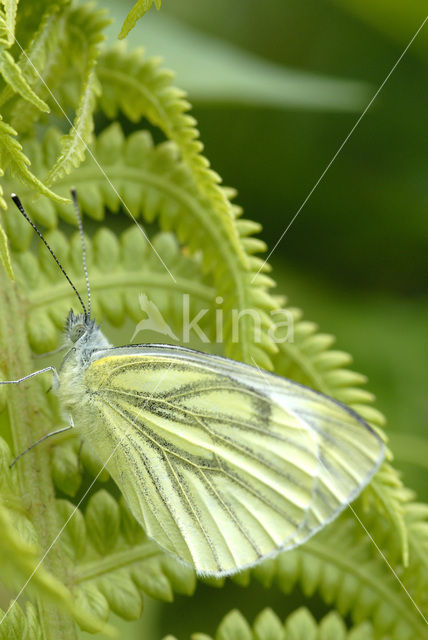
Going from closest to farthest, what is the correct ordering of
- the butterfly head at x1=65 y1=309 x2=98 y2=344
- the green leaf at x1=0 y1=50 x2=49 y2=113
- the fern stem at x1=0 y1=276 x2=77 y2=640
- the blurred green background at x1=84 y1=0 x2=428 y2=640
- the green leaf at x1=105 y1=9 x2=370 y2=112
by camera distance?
the green leaf at x1=0 y1=50 x2=49 y2=113 < the fern stem at x1=0 y1=276 x2=77 y2=640 < the butterfly head at x1=65 y1=309 x2=98 y2=344 < the green leaf at x1=105 y1=9 x2=370 y2=112 < the blurred green background at x1=84 y1=0 x2=428 y2=640

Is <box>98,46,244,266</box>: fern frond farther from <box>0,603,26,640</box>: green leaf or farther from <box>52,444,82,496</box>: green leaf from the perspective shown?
<box>0,603,26,640</box>: green leaf

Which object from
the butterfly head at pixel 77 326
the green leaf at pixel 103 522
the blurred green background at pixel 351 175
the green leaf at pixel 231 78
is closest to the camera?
the green leaf at pixel 103 522

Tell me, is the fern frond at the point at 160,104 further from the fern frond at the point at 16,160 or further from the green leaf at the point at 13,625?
the green leaf at the point at 13,625

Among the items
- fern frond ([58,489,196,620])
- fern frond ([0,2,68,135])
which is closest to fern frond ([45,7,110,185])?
fern frond ([0,2,68,135])

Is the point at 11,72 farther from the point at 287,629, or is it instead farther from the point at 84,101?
the point at 287,629

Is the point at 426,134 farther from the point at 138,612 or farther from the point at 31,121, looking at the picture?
the point at 138,612

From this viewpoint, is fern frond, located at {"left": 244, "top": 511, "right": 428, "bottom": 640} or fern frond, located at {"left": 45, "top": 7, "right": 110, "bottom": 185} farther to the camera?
fern frond, located at {"left": 244, "top": 511, "right": 428, "bottom": 640}

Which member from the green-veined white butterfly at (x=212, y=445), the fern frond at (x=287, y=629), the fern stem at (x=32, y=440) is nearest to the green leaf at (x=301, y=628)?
the fern frond at (x=287, y=629)
